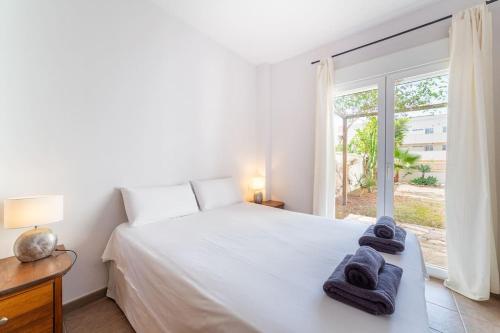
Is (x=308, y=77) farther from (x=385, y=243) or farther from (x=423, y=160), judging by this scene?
(x=385, y=243)

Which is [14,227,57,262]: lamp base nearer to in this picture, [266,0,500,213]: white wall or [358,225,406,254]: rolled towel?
[358,225,406,254]: rolled towel

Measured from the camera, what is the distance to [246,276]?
44.7 inches

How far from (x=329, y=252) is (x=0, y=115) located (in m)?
2.44

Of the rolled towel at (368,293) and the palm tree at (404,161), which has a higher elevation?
the palm tree at (404,161)

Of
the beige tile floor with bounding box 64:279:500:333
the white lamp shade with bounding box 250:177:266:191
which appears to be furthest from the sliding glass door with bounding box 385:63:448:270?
the white lamp shade with bounding box 250:177:266:191

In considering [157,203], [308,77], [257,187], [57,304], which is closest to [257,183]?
[257,187]

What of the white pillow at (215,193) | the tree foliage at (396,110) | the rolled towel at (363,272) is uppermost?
the tree foliage at (396,110)

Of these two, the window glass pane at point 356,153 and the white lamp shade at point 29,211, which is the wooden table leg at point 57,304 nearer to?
the white lamp shade at point 29,211

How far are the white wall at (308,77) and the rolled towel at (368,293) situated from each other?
6.21 feet

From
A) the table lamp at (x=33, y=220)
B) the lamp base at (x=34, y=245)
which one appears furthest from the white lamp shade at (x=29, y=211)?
the lamp base at (x=34, y=245)

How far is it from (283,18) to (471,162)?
7.67 feet

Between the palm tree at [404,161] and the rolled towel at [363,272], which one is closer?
the rolled towel at [363,272]

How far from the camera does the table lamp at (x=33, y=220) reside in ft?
4.42

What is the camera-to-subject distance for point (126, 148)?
2.15m
